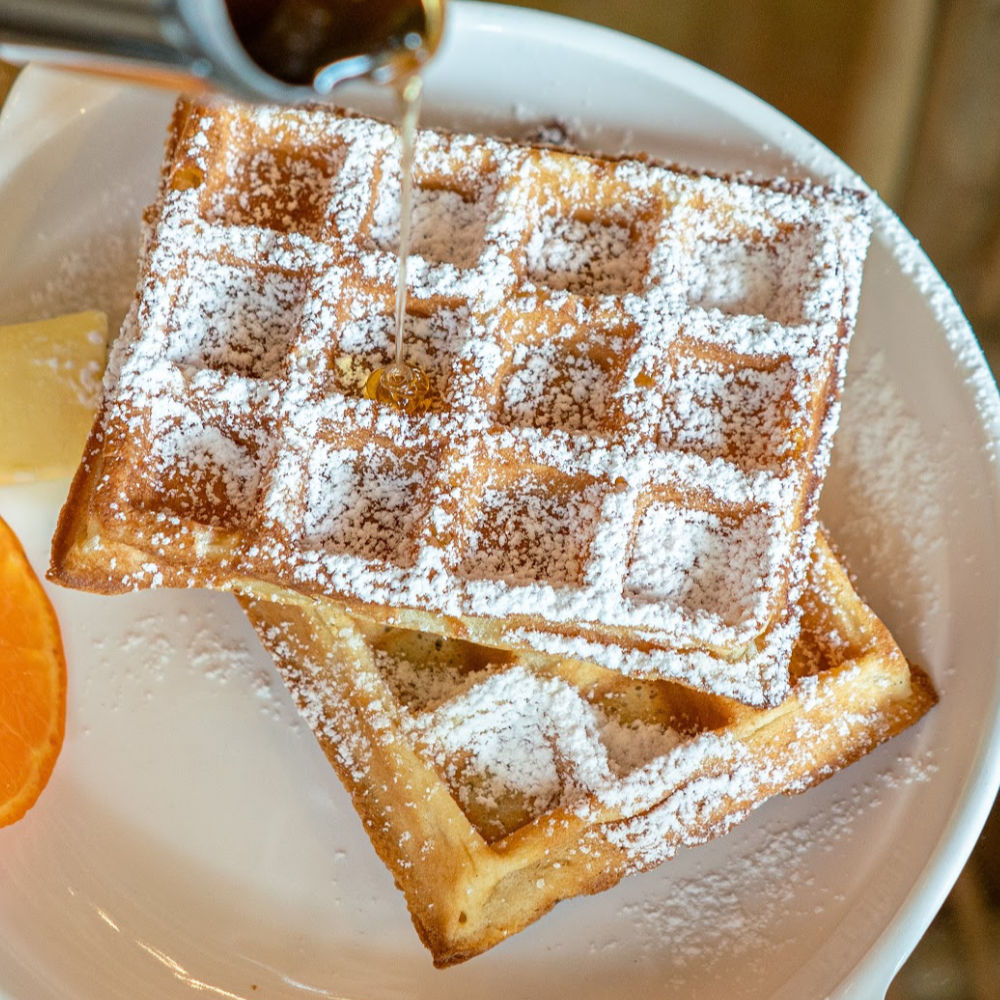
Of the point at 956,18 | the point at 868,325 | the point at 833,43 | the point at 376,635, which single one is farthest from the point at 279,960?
the point at 956,18

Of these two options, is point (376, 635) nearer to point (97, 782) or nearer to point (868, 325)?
point (97, 782)

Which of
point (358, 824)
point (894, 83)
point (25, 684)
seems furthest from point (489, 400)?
point (894, 83)

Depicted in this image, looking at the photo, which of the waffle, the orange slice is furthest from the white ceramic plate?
the waffle

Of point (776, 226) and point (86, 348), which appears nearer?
point (776, 226)

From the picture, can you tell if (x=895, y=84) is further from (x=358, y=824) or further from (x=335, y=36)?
(x=358, y=824)

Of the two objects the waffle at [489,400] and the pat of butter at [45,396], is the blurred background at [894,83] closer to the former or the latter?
the waffle at [489,400]

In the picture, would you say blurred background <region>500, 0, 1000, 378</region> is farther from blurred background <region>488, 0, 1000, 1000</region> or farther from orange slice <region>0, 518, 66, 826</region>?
orange slice <region>0, 518, 66, 826</region>
